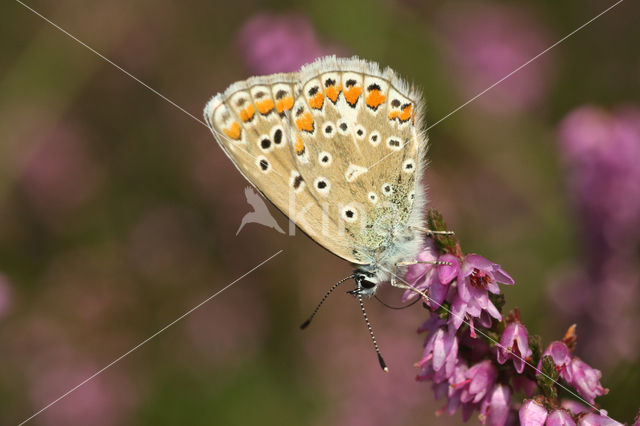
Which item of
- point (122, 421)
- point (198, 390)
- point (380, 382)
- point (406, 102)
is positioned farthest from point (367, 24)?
point (122, 421)

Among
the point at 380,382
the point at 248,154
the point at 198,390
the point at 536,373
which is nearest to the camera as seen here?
the point at 536,373

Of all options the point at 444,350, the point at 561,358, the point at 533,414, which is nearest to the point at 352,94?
the point at 444,350

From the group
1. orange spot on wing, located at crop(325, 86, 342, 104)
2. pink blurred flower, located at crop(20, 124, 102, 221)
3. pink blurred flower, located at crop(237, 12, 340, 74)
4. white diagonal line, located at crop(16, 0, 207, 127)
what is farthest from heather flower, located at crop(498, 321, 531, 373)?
pink blurred flower, located at crop(20, 124, 102, 221)

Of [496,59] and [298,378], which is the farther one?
[496,59]

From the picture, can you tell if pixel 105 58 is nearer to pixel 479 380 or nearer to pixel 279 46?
pixel 279 46

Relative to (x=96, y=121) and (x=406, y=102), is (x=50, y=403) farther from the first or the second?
(x=406, y=102)

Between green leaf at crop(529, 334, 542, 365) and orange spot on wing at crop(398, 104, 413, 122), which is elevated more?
orange spot on wing at crop(398, 104, 413, 122)

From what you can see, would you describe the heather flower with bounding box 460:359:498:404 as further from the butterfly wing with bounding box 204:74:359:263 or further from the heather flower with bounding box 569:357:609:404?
the butterfly wing with bounding box 204:74:359:263
